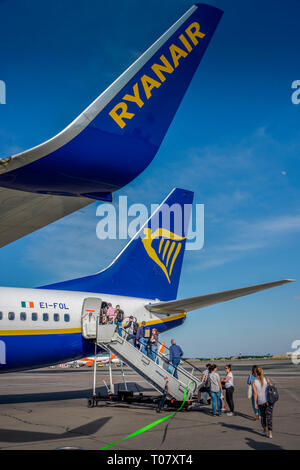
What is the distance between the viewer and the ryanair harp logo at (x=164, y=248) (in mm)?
22250

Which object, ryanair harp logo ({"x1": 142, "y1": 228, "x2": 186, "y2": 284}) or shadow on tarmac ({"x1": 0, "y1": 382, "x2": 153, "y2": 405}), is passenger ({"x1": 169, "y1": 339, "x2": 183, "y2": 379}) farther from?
ryanair harp logo ({"x1": 142, "y1": 228, "x2": 186, "y2": 284})

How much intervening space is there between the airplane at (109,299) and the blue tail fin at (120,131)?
11.1 metres

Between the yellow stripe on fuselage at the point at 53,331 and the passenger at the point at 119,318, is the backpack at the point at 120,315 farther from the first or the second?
the yellow stripe on fuselage at the point at 53,331

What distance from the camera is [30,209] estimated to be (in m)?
4.61

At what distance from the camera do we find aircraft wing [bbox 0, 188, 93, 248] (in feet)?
14.1

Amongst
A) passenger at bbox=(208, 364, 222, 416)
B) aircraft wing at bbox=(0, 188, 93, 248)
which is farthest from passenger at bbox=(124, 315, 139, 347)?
aircraft wing at bbox=(0, 188, 93, 248)

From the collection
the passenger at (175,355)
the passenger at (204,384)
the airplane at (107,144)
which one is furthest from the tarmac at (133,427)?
the airplane at (107,144)

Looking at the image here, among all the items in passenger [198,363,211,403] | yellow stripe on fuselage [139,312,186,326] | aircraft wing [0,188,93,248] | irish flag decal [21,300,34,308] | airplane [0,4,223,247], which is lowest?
passenger [198,363,211,403]

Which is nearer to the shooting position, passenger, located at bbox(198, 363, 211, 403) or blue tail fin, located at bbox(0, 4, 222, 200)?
blue tail fin, located at bbox(0, 4, 222, 200)

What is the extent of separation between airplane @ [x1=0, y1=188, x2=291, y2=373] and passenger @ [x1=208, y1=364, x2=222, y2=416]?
360 cm

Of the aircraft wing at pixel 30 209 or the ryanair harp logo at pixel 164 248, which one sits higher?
the ryanair harp logo at pixel 164 248

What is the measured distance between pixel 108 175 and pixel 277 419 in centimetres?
1165

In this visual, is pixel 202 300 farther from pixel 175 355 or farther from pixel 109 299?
pixel 109 299

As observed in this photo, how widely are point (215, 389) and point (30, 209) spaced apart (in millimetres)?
10978
